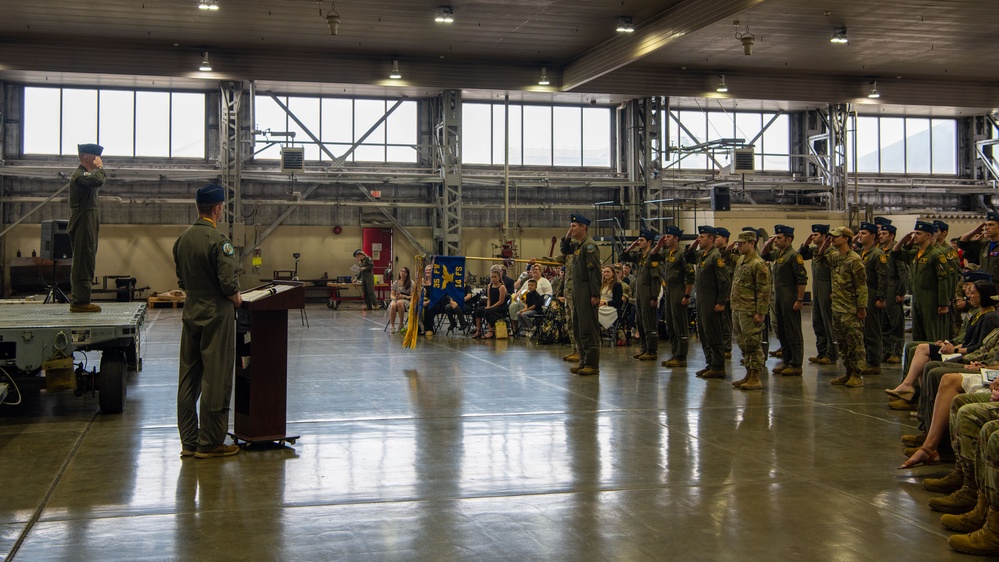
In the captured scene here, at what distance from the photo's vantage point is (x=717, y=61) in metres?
22.3

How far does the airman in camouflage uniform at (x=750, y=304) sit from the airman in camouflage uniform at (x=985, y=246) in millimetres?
2088

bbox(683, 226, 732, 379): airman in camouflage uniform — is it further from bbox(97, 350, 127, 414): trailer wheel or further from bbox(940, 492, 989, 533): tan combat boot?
bbox(97, 350, 127, 414): trailer wheel

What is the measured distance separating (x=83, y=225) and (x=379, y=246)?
1843 centimetres

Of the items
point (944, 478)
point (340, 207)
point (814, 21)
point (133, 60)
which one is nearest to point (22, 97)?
point (133, 60)

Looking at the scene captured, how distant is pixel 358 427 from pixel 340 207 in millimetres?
20312

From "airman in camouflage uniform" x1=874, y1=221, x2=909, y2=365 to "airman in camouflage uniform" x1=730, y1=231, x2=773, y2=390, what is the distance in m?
2.95

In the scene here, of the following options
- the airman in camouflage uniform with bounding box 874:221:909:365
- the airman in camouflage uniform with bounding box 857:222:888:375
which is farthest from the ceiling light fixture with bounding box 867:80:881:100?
the airman in camouflage uniform with bounding box 857:222:888:375

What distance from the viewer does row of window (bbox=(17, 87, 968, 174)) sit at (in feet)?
81.4

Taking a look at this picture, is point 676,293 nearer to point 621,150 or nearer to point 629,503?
point 629,503

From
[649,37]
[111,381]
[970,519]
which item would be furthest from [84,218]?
[649,37]

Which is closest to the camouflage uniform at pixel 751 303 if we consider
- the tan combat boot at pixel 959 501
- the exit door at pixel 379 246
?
the tan combat boot at pixel 959 501

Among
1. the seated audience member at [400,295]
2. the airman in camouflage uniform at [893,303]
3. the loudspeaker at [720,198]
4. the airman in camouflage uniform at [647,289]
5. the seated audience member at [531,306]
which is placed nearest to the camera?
the airman in camouflage uniform at [893,303]

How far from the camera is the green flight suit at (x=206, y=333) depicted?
5.66m

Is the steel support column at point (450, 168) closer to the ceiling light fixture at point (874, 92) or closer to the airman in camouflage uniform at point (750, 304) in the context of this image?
the ceiling light fixture at point (874, 92)
